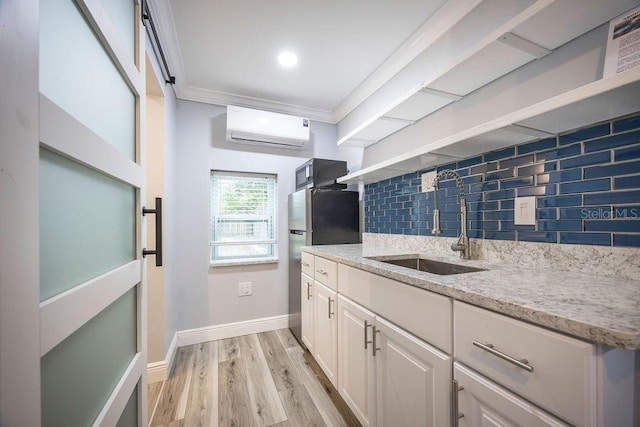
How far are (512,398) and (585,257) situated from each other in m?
0.67

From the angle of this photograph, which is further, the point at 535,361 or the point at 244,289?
the point at 244,289

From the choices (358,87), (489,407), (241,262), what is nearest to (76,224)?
(489,407)

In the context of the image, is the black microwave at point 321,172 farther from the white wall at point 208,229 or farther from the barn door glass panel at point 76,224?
the barn door glass panel at point 76,224

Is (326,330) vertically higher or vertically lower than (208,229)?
lower

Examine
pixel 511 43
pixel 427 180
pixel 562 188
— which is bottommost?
pixel 562 188

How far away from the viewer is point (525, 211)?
1170 mm

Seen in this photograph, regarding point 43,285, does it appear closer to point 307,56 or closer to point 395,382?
point 395,382

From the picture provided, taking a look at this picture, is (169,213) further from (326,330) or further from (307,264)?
(326,330)

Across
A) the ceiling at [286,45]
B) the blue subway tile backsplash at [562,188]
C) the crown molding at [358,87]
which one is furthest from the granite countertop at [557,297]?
the ceiling at [286,45]

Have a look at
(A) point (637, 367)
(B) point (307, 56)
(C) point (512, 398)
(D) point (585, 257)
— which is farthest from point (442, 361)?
(B) point (307, 56)

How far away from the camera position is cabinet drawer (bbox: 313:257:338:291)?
161cm

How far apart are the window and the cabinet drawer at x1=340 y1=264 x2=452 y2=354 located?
5.10 ft

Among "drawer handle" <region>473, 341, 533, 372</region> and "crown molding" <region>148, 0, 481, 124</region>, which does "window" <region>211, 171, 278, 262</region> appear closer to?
"crown molding" <region>148, 0, 481, 124</region>

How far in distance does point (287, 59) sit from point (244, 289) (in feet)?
6.97
